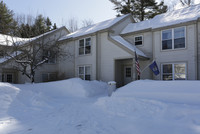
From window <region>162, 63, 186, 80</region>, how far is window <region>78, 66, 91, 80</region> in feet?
23.2

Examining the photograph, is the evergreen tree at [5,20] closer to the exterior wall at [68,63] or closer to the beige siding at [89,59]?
the exterior wall at [68,63]

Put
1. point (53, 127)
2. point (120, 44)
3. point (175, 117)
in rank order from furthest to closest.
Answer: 1. point (120, 44)
2. point (175, 117)
3. point (53, 127)

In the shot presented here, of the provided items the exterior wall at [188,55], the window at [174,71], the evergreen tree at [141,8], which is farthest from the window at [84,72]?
the evergreen tree at [141,8]

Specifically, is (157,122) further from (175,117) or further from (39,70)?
(39,70)

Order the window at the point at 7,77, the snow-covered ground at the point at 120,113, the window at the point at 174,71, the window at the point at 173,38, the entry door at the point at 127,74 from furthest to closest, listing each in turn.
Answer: the window at the point at 7,77
the entry door at the point at 127,74
the window at the point at 173,38
the window at the point at 174,71
the snow-covered ground at the point at 120,113

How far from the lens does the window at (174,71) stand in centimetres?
1163

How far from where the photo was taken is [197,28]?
11086 millimetres

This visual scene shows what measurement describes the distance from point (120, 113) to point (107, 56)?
8877 mm

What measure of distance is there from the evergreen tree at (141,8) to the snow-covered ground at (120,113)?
78.4 feet

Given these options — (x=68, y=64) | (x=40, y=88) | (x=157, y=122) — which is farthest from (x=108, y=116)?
(x=68, y=64)

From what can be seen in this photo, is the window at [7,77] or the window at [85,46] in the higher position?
the window at [85,46]

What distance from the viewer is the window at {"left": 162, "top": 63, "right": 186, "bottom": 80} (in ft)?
38.2

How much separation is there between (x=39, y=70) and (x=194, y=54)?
15.0 m

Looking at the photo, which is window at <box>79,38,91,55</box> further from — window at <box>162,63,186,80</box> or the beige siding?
window at <box>162,63,186,80</box>
